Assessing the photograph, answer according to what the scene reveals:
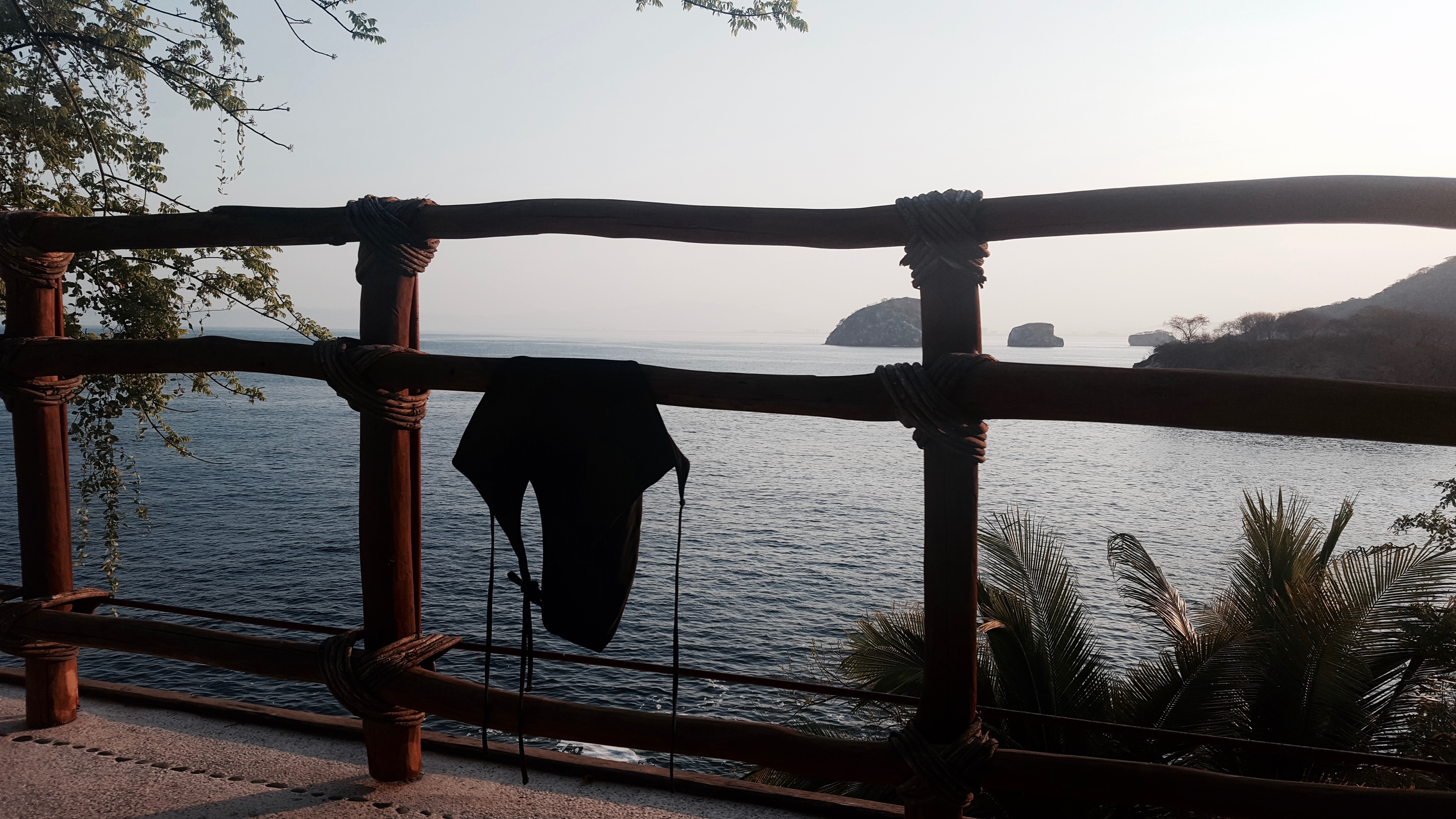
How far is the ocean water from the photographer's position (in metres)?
21.5

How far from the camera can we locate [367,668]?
9.54 feet

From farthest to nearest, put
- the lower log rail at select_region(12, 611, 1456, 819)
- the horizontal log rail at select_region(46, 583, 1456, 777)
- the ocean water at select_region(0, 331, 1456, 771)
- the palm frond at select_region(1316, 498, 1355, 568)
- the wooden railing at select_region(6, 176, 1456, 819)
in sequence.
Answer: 1. the ocean water at select_region(0, 331, 1456, 771)
2. the palm frond at select_region(1316, 498, 1355, 568)
3. the horizontal log rail at select_region(46, 583, 1456, 777)
4. the lower log rail at select_region(12, 611, 1456, 819)
5. the wooden railing at select_region(6, 176, 1456, 819)

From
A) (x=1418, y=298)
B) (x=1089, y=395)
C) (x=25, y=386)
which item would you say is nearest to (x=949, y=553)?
(x=1089, y=395)

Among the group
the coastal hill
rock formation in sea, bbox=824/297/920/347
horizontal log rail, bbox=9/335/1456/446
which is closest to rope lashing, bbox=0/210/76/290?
horizontal log rail, bbox=9/335/1456/446

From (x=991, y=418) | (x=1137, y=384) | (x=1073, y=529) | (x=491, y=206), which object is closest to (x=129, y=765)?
(x=491, y=206)

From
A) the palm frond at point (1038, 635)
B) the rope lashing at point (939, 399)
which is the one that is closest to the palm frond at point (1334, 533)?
the palm frond at point (1038, 635)

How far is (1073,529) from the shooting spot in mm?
34469

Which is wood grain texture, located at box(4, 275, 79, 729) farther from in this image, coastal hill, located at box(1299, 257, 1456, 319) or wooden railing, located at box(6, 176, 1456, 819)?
coastal hill, located at box(1299, 257, 1456, 319)

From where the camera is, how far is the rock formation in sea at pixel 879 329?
159 m

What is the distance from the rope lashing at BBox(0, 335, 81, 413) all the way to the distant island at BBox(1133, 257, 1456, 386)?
3607 centimetres

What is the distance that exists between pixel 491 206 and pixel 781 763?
1.87 metres

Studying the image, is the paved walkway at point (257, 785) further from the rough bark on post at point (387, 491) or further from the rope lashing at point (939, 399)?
the rope lashing at point (939, 399)

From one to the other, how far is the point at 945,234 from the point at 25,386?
336cm

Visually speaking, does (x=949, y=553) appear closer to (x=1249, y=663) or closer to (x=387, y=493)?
(x=387, y=493)
